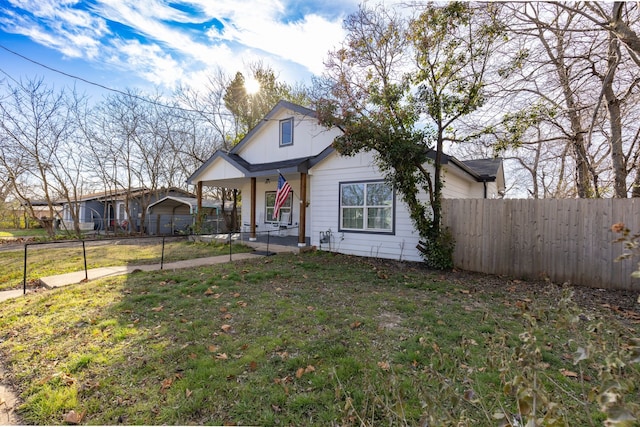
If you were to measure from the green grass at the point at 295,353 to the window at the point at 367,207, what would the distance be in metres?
3.16

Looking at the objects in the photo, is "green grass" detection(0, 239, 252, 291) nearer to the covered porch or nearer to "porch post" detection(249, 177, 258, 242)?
"porch post" detection(249, 177, 258, 242)

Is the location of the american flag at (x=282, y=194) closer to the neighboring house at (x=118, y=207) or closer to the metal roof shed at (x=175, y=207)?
the metal roof shed at (x=175, y=207)

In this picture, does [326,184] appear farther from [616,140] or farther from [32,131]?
[32,131]

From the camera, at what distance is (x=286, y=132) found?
492 inches

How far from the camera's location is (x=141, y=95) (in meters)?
18.4

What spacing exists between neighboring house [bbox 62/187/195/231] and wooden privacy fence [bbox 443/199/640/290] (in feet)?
62.1

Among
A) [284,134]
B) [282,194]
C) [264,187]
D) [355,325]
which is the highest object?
[284,134]

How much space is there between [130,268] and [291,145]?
700 centimetres

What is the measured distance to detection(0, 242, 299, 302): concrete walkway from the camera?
20.5ft

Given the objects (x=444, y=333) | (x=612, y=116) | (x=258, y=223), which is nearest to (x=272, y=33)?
(x=444, y=333)

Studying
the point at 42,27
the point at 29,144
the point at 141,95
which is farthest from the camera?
the point at 141,95

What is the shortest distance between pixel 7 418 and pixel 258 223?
1179 centimetres

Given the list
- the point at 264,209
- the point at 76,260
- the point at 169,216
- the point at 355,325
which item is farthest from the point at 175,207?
the point at 355,325

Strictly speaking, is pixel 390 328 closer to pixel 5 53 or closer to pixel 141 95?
pixel 5 53
